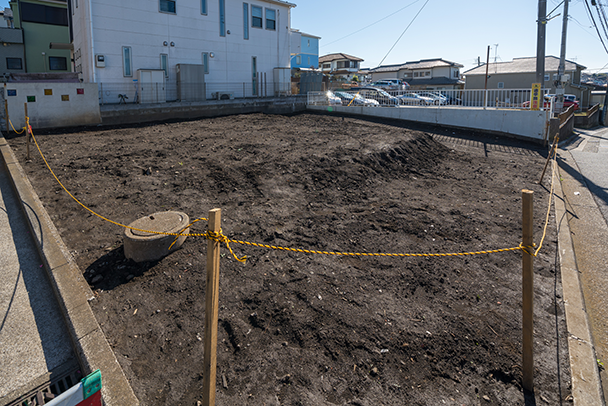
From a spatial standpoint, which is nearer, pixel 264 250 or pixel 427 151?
pixel 264 250

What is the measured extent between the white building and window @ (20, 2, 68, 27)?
20.9 ft

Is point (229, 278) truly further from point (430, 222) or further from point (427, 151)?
point (427, 151)

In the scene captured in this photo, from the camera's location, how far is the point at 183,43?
73.7ft

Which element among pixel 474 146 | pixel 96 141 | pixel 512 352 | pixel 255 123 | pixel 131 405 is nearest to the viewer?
pixel 131 405

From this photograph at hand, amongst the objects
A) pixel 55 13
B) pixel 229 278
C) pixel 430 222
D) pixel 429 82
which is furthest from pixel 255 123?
pixel 429 82

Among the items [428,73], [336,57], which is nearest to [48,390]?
[428,73]

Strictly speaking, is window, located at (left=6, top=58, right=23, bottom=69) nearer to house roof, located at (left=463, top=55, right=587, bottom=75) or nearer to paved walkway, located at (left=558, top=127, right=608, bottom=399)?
paved walkway, located at (left=558, top=127, right=608, bottom=399)

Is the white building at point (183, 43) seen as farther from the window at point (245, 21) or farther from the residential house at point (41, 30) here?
the residential house at point (41, 30)

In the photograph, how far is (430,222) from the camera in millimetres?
6855

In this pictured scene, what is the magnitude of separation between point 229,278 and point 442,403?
Result: 2803 millimetres

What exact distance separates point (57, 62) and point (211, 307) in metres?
34.5

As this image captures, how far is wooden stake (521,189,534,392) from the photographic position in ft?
9.76

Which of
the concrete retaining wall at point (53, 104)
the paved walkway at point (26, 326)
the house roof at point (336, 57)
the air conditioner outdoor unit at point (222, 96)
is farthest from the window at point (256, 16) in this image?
the house roof at point (336, 57)

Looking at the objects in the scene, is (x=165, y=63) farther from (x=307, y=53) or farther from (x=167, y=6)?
(x=307, y=53)
